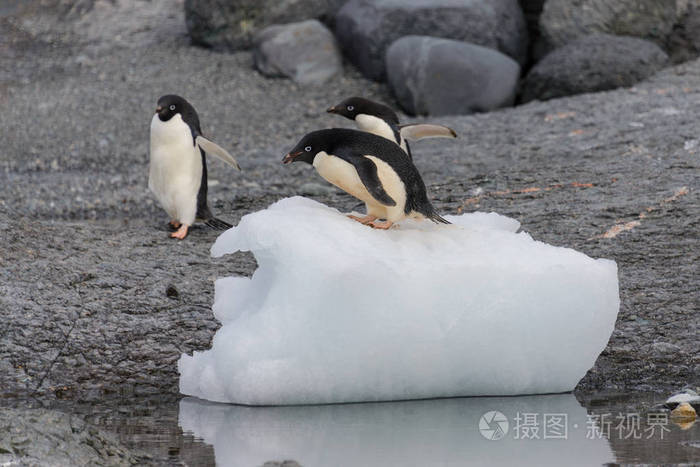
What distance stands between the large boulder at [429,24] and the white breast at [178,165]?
18.0 feet

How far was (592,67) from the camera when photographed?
9094 millimetres

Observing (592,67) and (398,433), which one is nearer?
(398,433)

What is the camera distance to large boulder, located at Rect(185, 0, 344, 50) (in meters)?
11.0

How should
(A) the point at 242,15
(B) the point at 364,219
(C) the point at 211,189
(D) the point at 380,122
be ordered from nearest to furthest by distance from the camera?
(B) the point at 364,219 < (D) the point at 380,122 < (C) the point at 211,189 < (A) the point at 242,15

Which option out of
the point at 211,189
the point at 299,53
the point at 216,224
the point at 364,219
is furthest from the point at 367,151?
the point at 299,53

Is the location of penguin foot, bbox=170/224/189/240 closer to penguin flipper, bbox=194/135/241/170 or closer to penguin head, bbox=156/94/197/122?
penguin flipper, bbox=194/135/241/170

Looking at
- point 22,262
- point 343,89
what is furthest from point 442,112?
point 22,262

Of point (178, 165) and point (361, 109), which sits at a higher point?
point (361, 109)

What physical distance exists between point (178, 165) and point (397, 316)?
2.37 metres

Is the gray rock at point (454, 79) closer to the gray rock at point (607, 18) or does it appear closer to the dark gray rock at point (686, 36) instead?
the gray rock at point (607, 18)

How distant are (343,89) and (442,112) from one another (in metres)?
1.32

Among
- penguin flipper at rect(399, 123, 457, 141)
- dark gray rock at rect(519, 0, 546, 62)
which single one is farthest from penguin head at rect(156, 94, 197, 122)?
dark gray rock at rect(519, 0, 546, 62)

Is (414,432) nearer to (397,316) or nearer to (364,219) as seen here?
(397,316)

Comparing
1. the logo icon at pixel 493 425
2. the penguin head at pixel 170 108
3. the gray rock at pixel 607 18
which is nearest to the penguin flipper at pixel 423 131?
the penguin head at pixel 170 108
